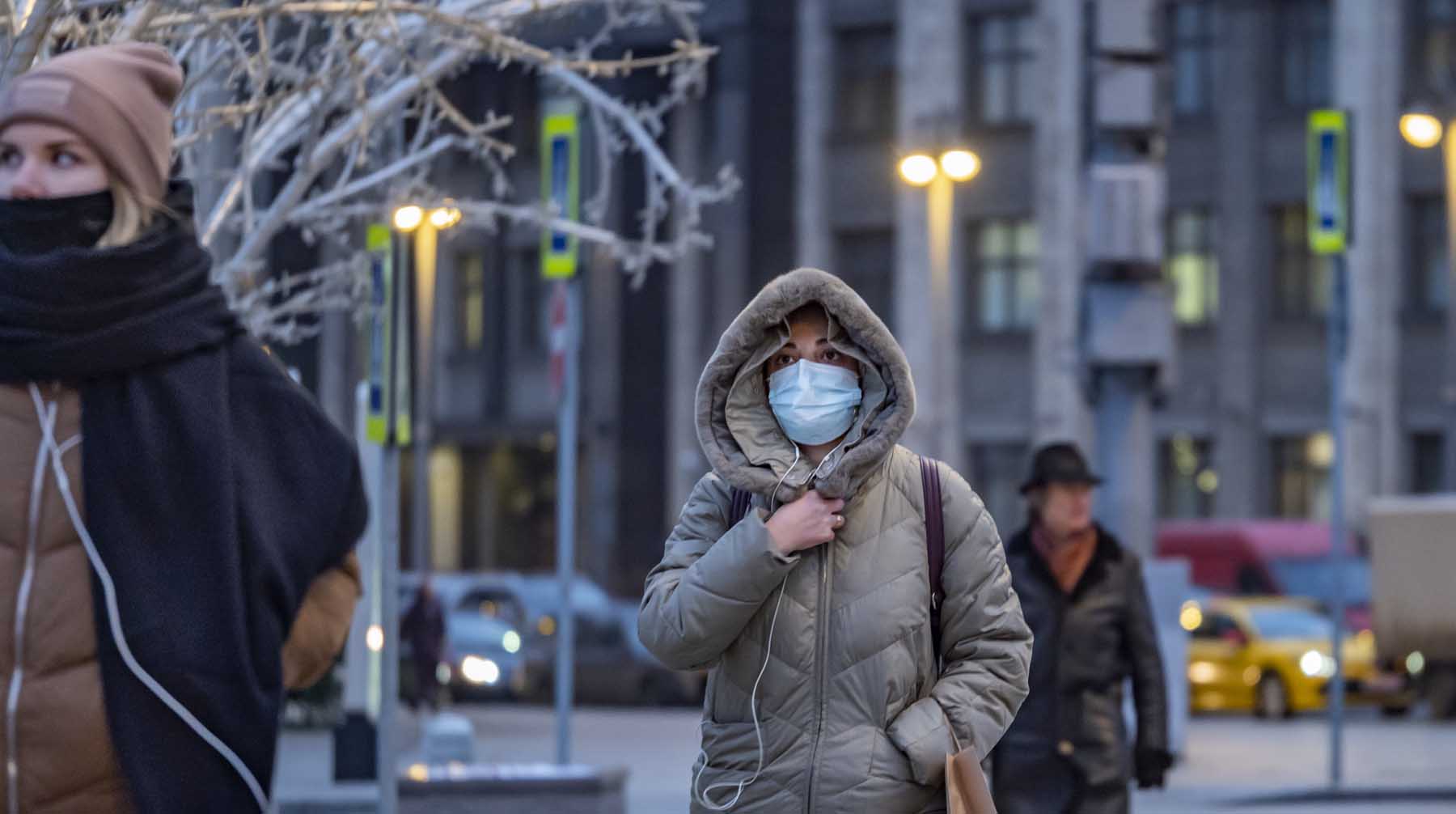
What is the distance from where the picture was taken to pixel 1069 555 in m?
8.84

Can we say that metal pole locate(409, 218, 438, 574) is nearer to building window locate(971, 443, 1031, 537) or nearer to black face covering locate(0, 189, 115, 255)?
black face covering locate(0, 189, 115, 255)

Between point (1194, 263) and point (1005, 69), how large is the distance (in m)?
4.60

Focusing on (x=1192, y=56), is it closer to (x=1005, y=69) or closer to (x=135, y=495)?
(x=1005, y=69)

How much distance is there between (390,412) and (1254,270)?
125 feet

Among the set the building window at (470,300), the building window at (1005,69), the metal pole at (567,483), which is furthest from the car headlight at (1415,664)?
the building window at (470,300)

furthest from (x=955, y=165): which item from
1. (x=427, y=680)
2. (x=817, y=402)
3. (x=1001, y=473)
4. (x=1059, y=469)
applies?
(x=1001, y=473)

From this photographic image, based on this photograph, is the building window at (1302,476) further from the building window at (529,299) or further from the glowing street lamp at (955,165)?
the glowing street lamp at (955,165)

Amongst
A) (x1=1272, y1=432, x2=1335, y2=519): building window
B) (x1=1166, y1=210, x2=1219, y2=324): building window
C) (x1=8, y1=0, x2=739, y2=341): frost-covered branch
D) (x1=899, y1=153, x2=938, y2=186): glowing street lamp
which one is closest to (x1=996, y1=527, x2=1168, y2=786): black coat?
(x1=8, y1=0, x2=739, y2=341): frost-covered branch

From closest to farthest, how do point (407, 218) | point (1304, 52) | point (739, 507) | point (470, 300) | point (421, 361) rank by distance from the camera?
point (739, 507)
point (407, 218)
point (421, 361)
point (1304, 52)
point (470, 300)

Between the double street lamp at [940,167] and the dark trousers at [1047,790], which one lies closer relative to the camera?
the dark trousers at [1047,790]

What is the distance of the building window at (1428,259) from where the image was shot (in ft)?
148

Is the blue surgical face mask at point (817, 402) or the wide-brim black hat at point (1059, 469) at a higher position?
the blue surgical face mask at point (817, 402)

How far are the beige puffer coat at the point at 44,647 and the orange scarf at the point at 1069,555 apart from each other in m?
5.20

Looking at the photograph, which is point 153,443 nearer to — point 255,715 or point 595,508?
point 255,715
